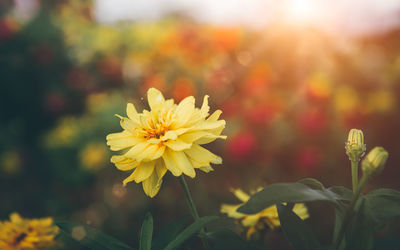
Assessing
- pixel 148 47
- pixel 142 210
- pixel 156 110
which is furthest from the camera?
pixel 148 47

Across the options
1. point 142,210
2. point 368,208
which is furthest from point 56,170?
point 368,208

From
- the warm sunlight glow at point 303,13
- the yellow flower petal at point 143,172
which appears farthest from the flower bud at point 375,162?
the warm sunlight glow at point 303,13

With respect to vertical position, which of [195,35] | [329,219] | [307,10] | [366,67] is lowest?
[329,219]

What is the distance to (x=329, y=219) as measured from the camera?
1.58m

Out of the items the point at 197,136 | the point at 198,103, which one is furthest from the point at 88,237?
the point at 198,103

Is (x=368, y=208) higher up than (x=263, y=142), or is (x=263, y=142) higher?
(x=263, y=142)

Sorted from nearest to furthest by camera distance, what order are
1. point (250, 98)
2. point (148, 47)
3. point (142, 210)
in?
1. point (142, 210)
2. point (250, 98)
3. point (148, 47)

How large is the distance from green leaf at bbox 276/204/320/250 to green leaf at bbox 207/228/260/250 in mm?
41

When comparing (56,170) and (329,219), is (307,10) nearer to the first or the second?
(329,219)

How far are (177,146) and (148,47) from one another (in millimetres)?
3594

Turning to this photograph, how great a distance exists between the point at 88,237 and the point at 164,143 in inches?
5.8

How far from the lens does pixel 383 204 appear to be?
39cm

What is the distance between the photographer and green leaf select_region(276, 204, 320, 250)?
0.42m

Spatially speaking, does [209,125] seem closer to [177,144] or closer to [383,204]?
[177,144]
